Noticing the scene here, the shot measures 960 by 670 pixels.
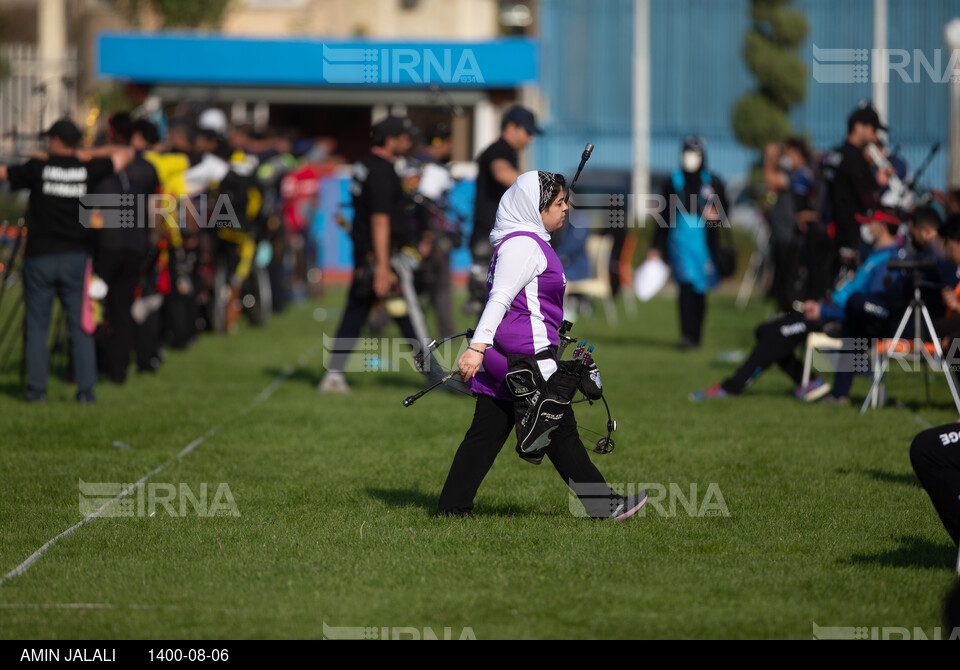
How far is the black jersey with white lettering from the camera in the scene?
10922 mm

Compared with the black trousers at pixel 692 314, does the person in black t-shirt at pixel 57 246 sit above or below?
above

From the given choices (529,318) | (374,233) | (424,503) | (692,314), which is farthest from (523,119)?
(692,314)

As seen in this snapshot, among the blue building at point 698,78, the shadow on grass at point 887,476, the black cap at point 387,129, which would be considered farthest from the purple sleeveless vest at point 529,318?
the blue building at point 698,78

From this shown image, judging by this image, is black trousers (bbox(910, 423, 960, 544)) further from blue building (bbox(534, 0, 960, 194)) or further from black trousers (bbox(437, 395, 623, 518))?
blue building (bbox(534, 0, 960, 194))

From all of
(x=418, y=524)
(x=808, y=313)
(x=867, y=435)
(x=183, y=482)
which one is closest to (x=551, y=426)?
(x=418, y=524)

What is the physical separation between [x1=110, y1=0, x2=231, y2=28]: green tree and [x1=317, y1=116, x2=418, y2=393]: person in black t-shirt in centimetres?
2206

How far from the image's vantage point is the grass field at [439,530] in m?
5.51

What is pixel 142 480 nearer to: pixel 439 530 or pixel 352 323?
pixel 439 530

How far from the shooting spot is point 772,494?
8.02 meters

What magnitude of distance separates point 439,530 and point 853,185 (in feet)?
23.4

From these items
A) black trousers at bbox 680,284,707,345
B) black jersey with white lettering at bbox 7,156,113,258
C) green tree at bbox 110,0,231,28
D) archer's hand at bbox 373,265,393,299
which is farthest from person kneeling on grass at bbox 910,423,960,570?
green tree at bbox 110,0,231,28

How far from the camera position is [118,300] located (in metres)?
12.4

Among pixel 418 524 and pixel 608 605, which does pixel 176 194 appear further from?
pixel 608 605

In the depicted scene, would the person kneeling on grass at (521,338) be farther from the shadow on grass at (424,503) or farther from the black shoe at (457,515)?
the shadow on grass at (424,503)
